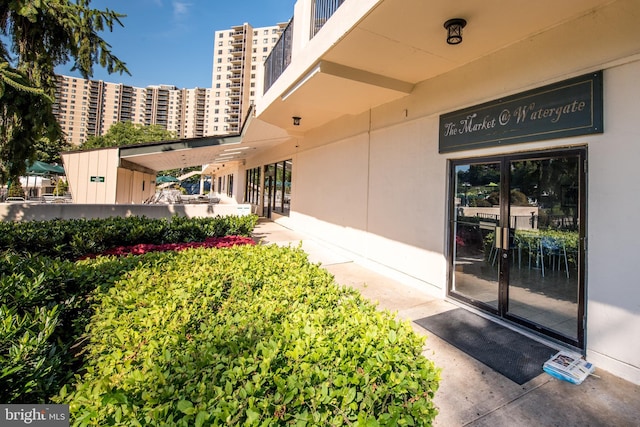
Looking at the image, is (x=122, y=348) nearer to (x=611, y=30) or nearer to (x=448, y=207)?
(x=448, y=207)

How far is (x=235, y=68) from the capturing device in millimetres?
70062

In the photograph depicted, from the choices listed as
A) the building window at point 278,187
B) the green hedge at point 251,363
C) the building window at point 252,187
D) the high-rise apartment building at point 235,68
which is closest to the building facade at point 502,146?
the green hedge at point 251,363

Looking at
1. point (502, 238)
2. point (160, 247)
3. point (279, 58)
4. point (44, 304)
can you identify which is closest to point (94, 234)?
point (160, 247)

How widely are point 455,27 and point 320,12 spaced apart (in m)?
2.64

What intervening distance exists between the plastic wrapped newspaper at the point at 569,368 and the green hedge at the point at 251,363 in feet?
7.26

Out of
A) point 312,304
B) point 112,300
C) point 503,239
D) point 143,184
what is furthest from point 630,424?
point 143,184

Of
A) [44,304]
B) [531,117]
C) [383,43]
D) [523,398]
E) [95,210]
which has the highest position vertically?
[383,43]

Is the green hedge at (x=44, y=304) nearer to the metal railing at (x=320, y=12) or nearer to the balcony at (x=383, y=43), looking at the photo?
the balcony at (x=383, y=43)

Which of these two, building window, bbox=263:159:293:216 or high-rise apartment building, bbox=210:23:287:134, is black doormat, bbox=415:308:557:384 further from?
high-rise apartment building, bbox=210:23:287:134

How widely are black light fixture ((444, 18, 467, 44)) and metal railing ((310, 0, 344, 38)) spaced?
1.81 meters

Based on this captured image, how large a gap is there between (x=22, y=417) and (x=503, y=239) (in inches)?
184

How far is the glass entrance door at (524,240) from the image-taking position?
3.32m

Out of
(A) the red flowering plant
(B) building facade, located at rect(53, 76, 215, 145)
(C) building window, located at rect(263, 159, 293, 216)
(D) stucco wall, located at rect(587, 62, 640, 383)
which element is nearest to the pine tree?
(A) the red flowering plant

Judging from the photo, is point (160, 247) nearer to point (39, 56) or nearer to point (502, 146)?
point (39, 56)
